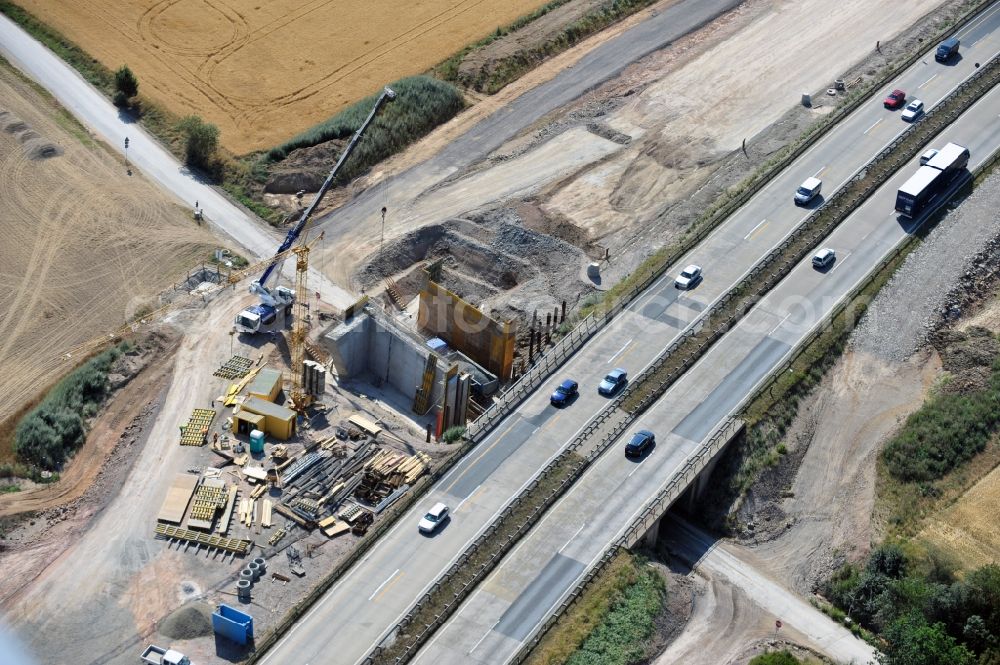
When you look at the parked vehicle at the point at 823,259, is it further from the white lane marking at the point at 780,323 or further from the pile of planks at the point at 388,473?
the pile of planks at the point at 388,473

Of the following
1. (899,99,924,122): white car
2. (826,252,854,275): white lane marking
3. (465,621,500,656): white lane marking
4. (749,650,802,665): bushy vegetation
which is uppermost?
(899,99,924,122): white car

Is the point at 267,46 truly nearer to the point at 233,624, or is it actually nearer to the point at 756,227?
the point at 756,227

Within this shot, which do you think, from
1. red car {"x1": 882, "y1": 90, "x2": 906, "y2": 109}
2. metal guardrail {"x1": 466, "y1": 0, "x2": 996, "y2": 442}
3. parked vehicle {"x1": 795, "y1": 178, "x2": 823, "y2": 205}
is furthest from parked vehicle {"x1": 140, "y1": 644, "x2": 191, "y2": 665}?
red car {"x1": 882, "y1": 90, "x2": 906, "y2": 109}

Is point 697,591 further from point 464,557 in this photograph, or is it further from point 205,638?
point 205,638

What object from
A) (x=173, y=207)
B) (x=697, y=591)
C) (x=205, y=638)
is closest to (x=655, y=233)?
(x=697, y=591)

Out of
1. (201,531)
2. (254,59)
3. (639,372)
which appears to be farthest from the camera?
(254,59)

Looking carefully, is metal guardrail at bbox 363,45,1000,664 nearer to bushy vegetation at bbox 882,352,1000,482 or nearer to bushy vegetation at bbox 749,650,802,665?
bushy vegetation at bbox 882,352,1000,482

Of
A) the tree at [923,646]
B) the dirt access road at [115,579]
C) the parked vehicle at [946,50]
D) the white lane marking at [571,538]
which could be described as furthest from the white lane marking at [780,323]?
the dirt access road at [115,579]
